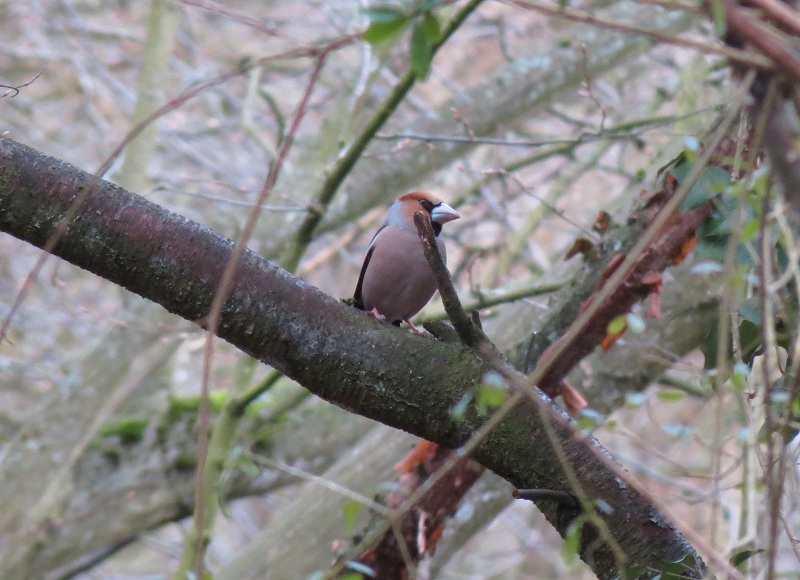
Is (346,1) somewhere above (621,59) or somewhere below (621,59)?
above

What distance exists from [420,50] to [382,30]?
21 centimetres

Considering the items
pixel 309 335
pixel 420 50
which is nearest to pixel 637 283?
pixel 309 335

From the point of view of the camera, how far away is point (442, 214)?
409cm

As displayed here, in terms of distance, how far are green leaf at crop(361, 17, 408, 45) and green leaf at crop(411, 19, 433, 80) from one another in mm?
94

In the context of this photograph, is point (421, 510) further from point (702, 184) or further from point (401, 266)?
point (702, 184)

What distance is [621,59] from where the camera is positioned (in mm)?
6270

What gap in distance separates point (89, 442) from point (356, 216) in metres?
2.21

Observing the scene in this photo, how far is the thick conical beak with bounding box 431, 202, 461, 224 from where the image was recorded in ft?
13.3

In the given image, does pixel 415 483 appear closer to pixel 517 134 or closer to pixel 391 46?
pixel 391 46

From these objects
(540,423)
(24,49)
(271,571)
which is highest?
(24,49)

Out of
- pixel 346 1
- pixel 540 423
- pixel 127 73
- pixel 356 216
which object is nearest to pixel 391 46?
pixel 356 216

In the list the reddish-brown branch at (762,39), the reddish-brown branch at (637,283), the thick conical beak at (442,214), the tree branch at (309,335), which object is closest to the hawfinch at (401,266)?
the thick conical beak at (442,214)

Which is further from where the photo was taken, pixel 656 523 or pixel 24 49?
pixel 24 49

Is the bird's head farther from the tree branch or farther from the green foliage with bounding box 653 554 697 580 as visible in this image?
the green foliage with bounding box 653 554 697 580
